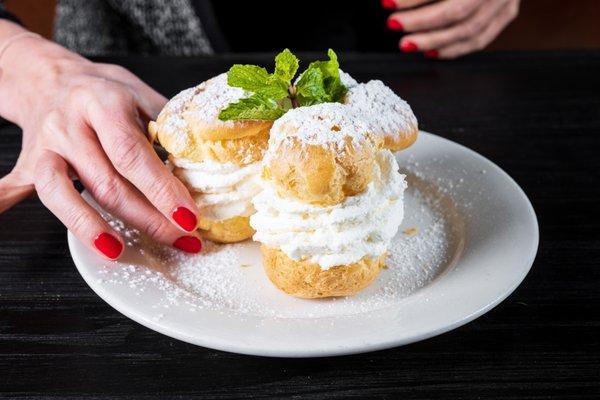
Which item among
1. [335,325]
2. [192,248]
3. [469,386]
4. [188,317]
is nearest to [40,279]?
[192,248]

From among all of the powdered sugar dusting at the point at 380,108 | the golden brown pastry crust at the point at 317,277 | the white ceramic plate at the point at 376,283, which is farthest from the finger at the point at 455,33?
the golden brown pastry crust at the point at 317,277

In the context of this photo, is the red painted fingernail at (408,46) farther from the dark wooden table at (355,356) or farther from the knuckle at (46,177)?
the knuckle at (46,177)

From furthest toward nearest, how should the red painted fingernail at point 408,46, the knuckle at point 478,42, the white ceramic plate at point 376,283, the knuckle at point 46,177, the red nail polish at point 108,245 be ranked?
the knuckle at point 478,42, the red painted fingernail at point 408,46, the knuckle at point 46,177, the red nail polish at point 108,245, the white ceramic plate at point 376,283

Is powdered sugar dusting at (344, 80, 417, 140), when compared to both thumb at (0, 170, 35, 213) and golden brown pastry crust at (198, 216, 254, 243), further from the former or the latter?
thumb at (0, 170, 35, 213)

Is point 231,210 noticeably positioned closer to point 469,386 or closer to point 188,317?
point 188,317

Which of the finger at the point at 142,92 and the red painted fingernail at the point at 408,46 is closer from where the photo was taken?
the finger at the point at 142,92

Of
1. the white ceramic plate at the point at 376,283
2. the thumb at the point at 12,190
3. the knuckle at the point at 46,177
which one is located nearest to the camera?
the white ceramic plate at the point at 376,283
